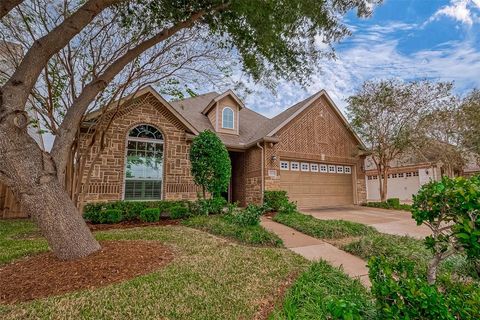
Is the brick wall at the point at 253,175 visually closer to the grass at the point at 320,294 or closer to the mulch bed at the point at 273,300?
the grass at the point at 320,294

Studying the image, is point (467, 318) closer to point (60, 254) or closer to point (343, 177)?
point (60, 254)

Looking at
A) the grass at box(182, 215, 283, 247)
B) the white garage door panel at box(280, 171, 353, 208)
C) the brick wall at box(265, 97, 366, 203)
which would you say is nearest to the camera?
the grass at box(182, 215, 283, 247)

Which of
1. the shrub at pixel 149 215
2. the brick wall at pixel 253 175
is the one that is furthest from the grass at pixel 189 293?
the brick wall at pixel 253 175

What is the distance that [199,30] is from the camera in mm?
6676

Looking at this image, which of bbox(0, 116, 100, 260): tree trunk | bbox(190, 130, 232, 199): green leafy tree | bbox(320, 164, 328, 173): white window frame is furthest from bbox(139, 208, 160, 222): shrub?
bbox(320, 164, 328, 173): white window frame

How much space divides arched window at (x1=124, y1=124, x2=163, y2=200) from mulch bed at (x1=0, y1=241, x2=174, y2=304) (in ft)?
17.2

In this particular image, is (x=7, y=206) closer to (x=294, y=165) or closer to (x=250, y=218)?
(x=250, y=218)

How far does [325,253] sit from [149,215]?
5.86m

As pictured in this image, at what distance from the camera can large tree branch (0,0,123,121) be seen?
3.46 m

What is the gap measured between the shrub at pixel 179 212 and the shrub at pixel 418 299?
24.3ft

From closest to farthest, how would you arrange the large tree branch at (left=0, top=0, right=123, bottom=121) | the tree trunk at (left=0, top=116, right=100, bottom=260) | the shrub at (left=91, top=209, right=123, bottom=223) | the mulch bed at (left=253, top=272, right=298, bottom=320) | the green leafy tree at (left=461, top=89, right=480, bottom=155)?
1. the mulch bed at (left=253, top=272, right=298, bottom=320)
2. the tree trunk at (left=0, top=116, right=100, bottom=260)
3. the large tree branch at (left=0, top=0, right=123, bottom=121)
4. the shrub at (left=91, top=209, right=123, bottom=223)
5. the green leafy tree at (left=461, top=89, right=480, bottom=155)

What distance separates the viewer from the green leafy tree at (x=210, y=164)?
8.45 metres

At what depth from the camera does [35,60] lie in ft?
12.3

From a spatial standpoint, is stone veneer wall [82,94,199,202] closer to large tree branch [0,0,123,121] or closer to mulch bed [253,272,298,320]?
large tree branch [0,0,123,121]
